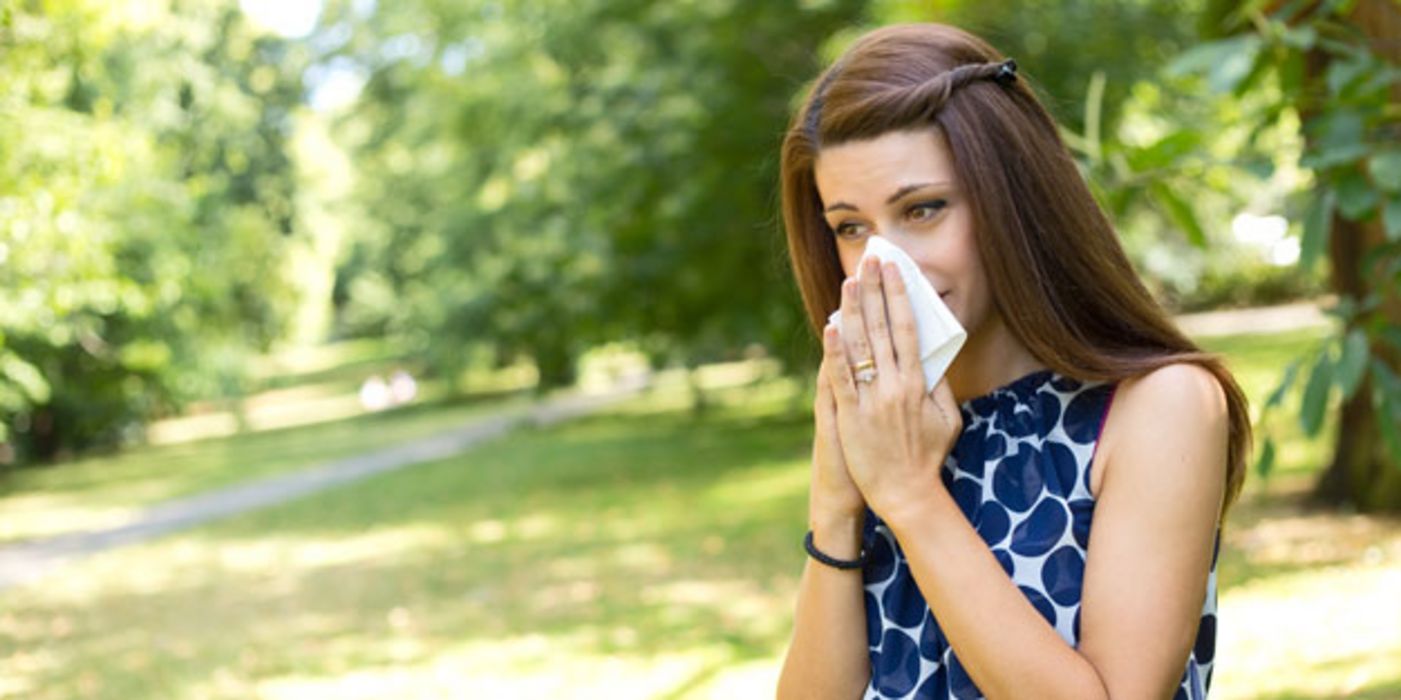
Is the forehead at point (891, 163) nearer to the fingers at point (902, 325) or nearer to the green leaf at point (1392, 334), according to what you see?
the fingers at point (902, 325)

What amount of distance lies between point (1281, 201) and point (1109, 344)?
3.16m

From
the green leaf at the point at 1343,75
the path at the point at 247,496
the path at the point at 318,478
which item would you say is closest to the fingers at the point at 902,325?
the green leaf at the point at 1343,75

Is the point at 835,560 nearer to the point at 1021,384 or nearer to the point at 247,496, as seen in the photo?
the point at 1021,384

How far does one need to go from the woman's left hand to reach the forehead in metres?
0.14

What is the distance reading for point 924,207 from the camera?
1769mm

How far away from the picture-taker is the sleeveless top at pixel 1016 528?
1.71m

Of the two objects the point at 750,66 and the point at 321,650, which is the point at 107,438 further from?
the point at 321,650

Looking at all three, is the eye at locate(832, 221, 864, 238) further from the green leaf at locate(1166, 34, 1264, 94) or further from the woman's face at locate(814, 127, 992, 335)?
the green leaf at locate(1166, 34, 1264, 94)

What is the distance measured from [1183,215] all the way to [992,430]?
2.01 m

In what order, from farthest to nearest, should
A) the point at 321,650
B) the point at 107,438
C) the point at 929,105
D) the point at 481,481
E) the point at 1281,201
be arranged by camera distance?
the point at 107,438 < the point at 481,481 < the point at 321,650 < the point at 1281,201 < the point at 929,105

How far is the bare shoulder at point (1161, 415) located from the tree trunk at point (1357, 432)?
5.97 m

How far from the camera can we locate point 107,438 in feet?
91.2

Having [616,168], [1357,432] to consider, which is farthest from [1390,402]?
[616,168]

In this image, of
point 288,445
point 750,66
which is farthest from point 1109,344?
point 288,445
